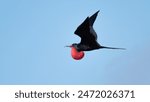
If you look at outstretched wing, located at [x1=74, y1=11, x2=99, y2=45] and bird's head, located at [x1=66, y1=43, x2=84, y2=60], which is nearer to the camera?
outstretched wing, located at [x1=74, y1=11, x2=99, y2=45]

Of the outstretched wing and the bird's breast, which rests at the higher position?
the outstretched wing

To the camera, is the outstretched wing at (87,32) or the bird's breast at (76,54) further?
the bird's breast at (76,54)

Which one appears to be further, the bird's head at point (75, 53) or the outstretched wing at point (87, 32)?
A: the bird's head at point (75, 53)

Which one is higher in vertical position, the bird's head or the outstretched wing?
the outstretched wing

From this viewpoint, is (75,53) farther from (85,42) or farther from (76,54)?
(85,42)

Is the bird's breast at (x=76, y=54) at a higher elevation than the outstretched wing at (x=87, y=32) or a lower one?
lower

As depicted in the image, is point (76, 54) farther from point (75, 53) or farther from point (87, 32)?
point (87, 32)

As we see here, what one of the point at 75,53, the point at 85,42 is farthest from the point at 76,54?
the point at 85,42

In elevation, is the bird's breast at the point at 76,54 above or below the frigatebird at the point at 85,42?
below

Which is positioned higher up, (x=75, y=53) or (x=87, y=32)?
(x=87, y=32)
